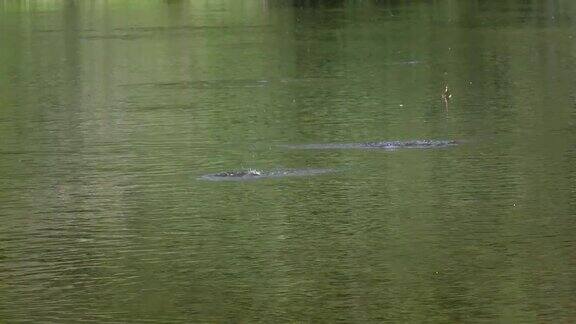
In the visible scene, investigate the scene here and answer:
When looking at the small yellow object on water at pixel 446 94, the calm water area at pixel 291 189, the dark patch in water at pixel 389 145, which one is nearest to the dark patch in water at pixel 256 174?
the calm water area at pixel 291 189

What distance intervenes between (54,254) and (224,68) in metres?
20.0

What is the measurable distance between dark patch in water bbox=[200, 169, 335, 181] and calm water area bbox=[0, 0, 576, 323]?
14cm

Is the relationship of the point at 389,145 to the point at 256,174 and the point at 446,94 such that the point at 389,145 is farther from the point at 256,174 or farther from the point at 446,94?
the point at 446,94

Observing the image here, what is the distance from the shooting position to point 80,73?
34406 mm

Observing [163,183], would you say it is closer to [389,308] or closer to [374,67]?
[389,308]

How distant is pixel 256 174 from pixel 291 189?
4.00ft

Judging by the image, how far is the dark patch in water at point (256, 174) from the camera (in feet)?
60.7

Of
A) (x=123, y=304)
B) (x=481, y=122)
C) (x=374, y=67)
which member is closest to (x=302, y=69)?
(x=374, y=67)

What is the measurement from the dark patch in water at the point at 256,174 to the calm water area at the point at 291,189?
0.14 m

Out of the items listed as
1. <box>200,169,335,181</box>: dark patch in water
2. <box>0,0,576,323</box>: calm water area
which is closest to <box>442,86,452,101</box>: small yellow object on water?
<box>0,0,576,323</box>: calm water area

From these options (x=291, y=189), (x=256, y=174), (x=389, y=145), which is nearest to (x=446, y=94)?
(x=389, y=145)

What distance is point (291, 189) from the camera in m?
17.6

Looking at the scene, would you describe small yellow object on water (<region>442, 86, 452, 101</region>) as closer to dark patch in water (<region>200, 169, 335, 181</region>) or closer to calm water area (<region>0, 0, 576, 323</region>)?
calm water area (<region>0, 0, 576, 323</region>)

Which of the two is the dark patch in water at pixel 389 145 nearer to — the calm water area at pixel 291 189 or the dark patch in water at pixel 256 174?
the calm water area at pixel 291 189
